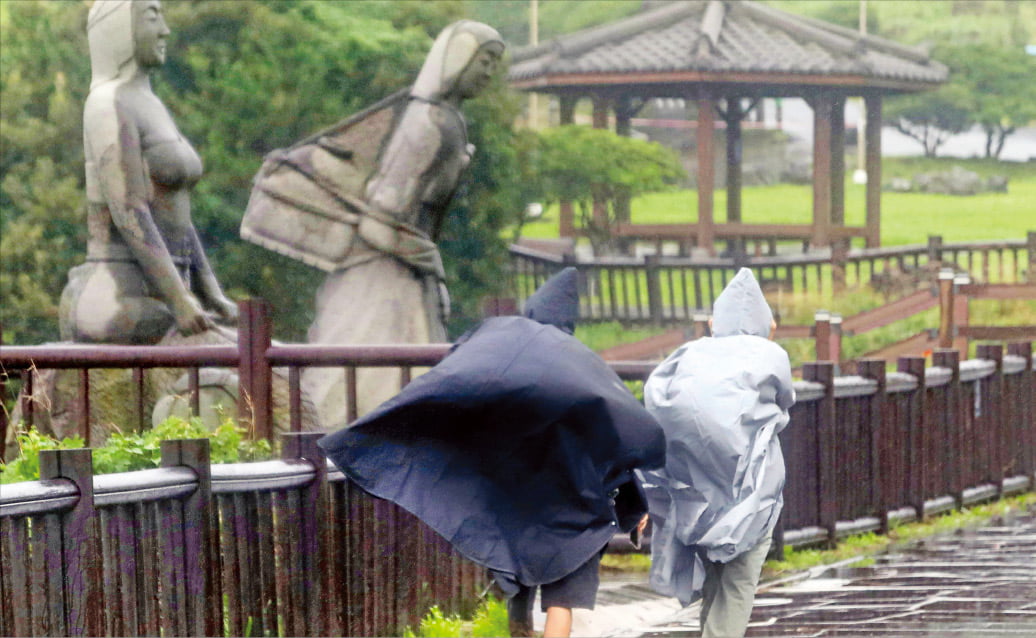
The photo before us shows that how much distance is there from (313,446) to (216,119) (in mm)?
15122

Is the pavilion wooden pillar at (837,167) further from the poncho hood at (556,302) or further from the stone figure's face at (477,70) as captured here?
the poncho hood at (556,302)

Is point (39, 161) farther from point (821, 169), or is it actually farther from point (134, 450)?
point (134, 450)

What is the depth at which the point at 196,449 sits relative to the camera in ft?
17.4

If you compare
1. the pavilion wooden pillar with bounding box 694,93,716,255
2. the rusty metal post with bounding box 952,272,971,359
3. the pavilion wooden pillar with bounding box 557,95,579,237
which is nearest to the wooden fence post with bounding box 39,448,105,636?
the rusty metal post with bounding box 952,272,971,359

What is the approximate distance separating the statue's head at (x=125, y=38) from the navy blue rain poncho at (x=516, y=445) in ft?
14.1

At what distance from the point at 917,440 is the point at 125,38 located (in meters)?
5.26

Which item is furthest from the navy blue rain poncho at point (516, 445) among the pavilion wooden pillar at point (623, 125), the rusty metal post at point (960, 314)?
the pavilion wooden pillar at point (623, 125)

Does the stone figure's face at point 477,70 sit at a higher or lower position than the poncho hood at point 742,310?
higher

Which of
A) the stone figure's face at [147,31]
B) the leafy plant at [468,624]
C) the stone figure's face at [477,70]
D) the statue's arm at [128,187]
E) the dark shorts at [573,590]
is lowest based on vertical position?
the leafy plant at [468,624]

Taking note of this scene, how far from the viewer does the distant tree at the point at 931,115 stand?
31.8 metres

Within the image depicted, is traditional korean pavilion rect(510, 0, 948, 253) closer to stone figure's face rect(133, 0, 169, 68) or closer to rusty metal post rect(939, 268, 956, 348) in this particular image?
rusty metal post rect(939, 268, 956, 348)

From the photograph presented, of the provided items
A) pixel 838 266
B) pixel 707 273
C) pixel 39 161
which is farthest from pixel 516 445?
pixel 707 273

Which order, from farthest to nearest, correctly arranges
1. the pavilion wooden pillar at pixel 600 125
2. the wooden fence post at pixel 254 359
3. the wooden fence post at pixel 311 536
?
the pavilion wooden pillar at pixel 600 125 < the wooden fence post at pixel 254 359 < the wooden fence post at pixel 311 536

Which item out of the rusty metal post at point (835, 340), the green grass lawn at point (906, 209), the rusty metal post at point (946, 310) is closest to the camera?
the rusty metal post at point (946, 310)
